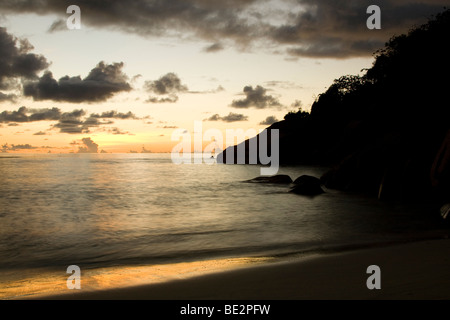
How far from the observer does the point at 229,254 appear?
9336 mm

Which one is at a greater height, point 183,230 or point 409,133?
point 409,133

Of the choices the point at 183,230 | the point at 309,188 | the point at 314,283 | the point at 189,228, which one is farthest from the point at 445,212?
the point at 309,188

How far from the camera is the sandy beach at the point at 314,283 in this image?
491cm

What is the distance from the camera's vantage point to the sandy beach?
16.1ft

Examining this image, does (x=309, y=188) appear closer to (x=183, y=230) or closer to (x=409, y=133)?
(x=409, y=133)

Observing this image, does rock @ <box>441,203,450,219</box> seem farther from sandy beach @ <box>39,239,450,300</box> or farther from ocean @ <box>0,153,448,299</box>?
sandy beach @ <box>39,239,450,300</box>

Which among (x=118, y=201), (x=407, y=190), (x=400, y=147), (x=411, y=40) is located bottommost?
(x=118, y=201)

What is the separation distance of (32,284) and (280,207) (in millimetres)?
13425

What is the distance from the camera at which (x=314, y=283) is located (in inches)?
216

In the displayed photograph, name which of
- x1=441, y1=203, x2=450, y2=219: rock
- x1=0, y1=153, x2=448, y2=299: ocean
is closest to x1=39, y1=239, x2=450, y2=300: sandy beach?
x1=0, y1=153, x2=448, y2=299: ocean

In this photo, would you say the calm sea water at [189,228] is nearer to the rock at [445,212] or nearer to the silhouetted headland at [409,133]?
the rock at [445,212]

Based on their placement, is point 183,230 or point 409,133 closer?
point 183,230
